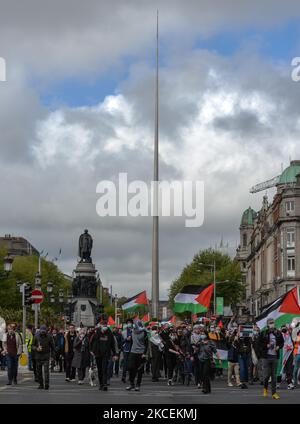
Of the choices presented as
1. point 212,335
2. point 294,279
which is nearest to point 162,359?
point 212,335

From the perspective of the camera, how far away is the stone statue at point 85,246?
77062 millimetres

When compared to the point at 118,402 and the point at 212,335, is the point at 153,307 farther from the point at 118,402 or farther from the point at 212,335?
the point at 118,402

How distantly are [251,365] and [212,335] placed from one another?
5.51 feet

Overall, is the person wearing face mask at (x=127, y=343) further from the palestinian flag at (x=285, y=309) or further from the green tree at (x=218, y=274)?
the green tree at (x=218, y=274)

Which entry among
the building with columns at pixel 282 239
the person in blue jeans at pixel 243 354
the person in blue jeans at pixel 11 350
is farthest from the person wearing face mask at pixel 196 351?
the building with columns at pixel 282 239

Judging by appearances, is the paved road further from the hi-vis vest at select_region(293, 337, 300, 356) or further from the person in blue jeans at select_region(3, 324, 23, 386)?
the hi-vis vest at select_region(293, 337, 300, 356)

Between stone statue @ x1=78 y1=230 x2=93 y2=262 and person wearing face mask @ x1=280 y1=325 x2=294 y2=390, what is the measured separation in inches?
1798

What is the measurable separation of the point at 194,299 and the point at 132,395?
16.0 metres

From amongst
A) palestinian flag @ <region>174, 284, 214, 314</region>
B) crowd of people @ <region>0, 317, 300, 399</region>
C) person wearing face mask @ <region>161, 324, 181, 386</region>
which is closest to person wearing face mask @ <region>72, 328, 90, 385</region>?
crowd of people @ <region>0, 317, 300, 399</region>

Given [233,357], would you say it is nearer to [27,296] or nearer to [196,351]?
[196,351]

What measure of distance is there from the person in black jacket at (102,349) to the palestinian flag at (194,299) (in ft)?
42.7

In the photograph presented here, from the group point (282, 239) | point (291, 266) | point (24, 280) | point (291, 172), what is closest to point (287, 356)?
point (291, 266)

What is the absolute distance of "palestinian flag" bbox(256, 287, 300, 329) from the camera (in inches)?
1273
